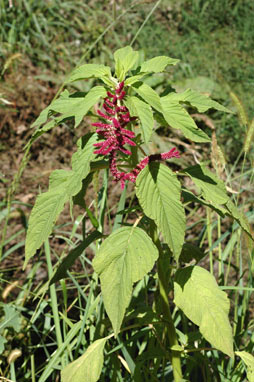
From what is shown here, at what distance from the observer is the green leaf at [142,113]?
1094mm

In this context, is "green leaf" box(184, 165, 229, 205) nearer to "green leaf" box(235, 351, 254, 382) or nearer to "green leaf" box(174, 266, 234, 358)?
"green leaf" box(174, 266, 234, 358)

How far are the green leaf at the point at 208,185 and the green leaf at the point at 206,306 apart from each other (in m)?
0.21

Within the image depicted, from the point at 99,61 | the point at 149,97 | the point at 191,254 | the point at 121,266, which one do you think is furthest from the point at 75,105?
the point at 99,61

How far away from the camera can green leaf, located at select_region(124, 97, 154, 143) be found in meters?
1.09

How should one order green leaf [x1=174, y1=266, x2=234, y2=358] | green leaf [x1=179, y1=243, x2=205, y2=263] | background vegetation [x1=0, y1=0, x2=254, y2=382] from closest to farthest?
1. green leaf [x1=174, y1=266, x2=234, y2=358]
2. green leaf [x1=179, y1=243, x2=205, y2=263]
3. background vegetation [x1=0, y1=0, x2=254, y2=382]

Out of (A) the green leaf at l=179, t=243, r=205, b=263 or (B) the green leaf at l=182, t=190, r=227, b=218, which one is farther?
(A) the green leaf at l=179, t=243, r=205, b=263

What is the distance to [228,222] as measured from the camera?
2.99 meters

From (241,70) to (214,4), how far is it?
0.82m

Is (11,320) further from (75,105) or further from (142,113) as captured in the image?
(142,113)

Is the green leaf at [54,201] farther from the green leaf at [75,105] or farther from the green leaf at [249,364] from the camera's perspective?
the green leaf at [249,364]

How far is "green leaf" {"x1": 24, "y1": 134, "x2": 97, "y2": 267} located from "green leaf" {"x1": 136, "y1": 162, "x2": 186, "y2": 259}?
141 mm

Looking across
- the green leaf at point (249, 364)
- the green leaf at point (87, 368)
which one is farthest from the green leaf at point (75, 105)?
A: the green leaf at point (249, 364)

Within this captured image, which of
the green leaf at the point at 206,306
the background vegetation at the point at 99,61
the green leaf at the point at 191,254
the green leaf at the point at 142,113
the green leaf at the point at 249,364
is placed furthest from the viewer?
the background vegetation at the point at 99,61

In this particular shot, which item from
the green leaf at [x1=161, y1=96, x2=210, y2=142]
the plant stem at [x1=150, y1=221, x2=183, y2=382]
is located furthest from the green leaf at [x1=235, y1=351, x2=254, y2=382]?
the green leaf at [x1=161, y1=96, x2=210, y2=142]
